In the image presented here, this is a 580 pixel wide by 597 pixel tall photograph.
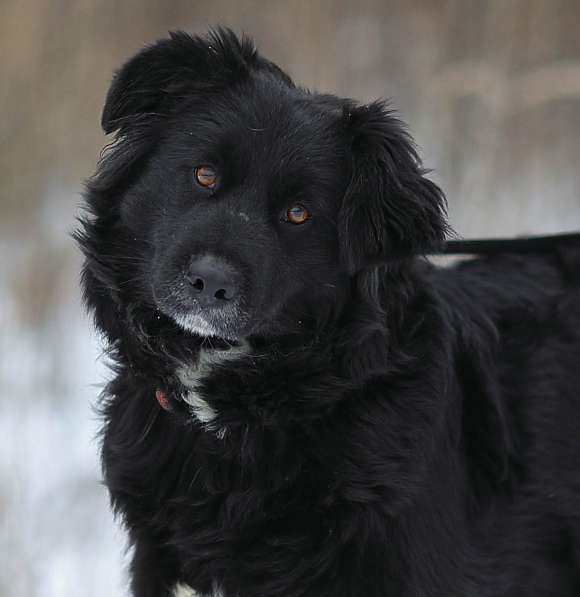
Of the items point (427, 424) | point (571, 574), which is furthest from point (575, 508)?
point (427, 424)

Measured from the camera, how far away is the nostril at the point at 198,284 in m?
2.50

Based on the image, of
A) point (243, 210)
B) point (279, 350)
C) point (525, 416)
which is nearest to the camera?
point (243, 210)

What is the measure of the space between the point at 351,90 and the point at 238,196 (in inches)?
136

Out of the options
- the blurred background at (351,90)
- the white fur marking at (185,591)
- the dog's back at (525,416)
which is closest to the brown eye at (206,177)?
the dog's back at (525,416)

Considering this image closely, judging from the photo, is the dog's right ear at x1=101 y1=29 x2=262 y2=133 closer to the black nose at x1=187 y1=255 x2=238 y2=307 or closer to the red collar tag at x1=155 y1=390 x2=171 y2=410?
the black nose at x1=187 y1=255 x2=238 y2=307

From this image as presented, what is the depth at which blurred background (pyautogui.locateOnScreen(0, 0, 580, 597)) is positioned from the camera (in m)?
5.64

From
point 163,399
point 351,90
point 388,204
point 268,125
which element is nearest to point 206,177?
point 268,125

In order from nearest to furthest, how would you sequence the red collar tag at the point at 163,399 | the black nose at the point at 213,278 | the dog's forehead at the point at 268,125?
the black nose at the point at 213,278
the dog's forehead at the point at 268,125
the red collar tag at the point at 163,399

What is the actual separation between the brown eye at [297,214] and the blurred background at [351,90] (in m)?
2.98

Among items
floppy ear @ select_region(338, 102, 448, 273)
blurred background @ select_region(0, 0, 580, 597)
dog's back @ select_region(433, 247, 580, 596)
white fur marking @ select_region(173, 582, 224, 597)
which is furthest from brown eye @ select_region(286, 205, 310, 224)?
blurred background @ select_region(0, 0, 580, 597)

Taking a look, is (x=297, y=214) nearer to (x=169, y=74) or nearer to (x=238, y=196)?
(x=238, y=196)

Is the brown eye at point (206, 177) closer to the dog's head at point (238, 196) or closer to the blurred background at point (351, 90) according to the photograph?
the dog's head at point (238, 196)

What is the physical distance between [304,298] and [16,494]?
8.94 ft

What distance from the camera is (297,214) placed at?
106 inches
